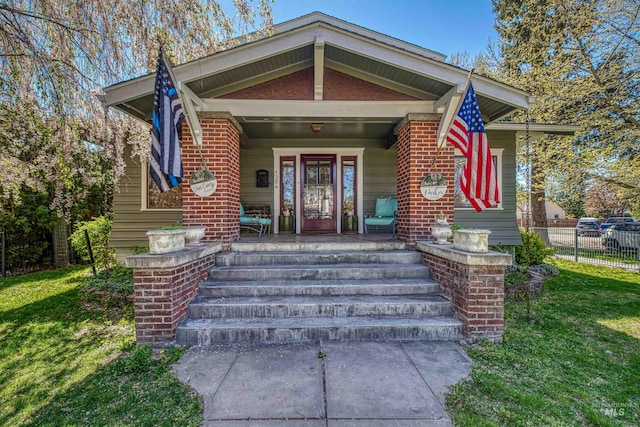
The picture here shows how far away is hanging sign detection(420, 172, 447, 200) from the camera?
427cm

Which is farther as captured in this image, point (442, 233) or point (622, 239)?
point (622, 239)

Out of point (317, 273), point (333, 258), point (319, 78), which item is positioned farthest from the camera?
point (333, 258)

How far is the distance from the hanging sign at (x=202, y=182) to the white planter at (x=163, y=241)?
35.0 inches

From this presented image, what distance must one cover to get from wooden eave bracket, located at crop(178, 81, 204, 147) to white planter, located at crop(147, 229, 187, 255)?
145cm

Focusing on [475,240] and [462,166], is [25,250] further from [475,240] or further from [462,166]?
[462,166]

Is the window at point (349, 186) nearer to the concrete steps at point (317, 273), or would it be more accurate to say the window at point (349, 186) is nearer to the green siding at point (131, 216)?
the concrete steps at point (317, 273)

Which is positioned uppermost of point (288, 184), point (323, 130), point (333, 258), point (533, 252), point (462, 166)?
point (323, 130)

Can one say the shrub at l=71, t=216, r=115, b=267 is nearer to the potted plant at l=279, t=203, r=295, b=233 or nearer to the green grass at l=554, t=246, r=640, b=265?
the potted plant at l=279, t=203, r=295, b=233

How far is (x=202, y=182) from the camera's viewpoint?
415 cm

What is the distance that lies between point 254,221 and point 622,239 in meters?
10.4

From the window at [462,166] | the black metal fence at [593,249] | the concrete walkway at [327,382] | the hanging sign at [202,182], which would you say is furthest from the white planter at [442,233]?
the black metal fence at [593,249]

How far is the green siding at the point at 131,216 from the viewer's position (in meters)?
6.48

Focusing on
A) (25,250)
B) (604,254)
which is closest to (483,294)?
(604,254)

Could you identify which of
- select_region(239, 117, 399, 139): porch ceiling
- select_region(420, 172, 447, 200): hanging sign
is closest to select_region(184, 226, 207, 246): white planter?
select_region(239, 117, 399, 139): porch ceiling
